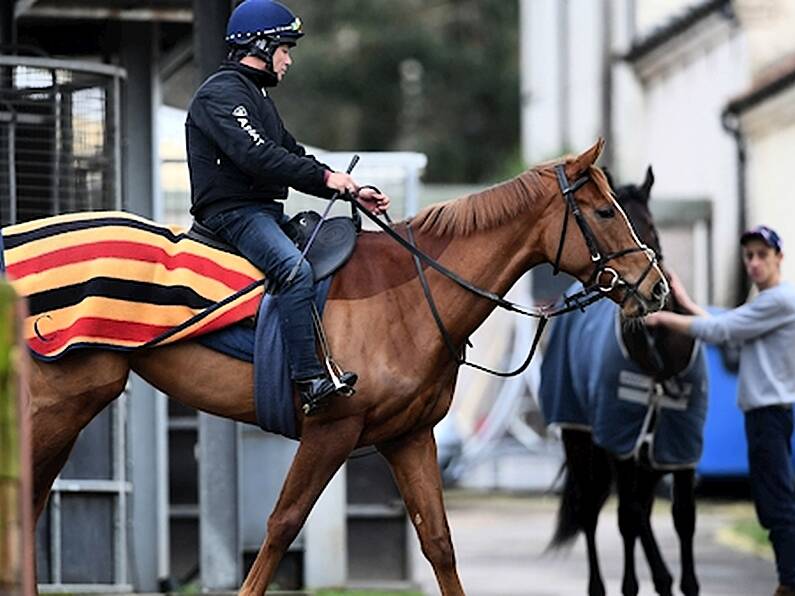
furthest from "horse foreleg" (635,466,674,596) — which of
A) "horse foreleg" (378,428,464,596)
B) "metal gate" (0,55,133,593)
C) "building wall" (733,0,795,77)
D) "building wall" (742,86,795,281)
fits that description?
"building wall" (733,0,795,77)

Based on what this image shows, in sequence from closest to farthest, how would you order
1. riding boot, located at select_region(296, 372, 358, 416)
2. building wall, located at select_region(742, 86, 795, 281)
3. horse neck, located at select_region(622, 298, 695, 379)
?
riding boot, located at select_region(296, 372, 358, 416) → horse neck, located at select_region(622, 298, 695, 379) → building wall, located at select_region(742, 86, 795, 281)

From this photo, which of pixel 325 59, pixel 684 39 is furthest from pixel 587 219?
pixel 325 59

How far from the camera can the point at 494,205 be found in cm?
899

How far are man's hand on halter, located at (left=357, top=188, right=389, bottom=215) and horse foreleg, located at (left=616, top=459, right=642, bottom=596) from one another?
3.51m

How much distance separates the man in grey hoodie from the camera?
1130 centimetres

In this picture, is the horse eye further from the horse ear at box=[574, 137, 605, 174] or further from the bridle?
the horse ear at box=[574, 137, 605, 174]

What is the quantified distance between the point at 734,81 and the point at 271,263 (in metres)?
18.9

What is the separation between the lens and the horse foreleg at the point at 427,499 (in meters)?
8.99

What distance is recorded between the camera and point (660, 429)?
1162cm

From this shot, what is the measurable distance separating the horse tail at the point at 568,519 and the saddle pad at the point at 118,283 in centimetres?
455

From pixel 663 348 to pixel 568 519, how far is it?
1822mm

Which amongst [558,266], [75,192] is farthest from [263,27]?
[75,192]

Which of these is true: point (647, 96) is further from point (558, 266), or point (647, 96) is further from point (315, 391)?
point (315, 391)

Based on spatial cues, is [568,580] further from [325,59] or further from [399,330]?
[325,59]
